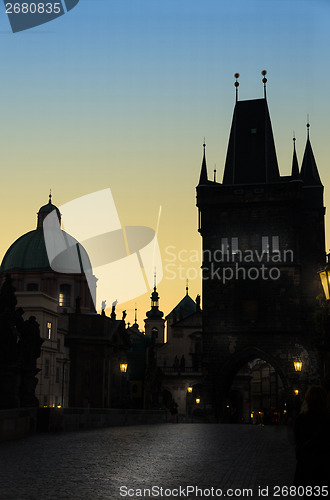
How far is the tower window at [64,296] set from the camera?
272ft

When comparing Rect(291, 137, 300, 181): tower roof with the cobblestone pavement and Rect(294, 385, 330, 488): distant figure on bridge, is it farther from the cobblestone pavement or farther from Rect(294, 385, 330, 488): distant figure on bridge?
Rect(294, 385, 330, 488): distant figure on bridge

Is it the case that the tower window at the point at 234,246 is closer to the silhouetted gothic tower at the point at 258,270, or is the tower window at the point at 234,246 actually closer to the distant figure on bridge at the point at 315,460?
the silhouetted gothic tower at the point at 258,270

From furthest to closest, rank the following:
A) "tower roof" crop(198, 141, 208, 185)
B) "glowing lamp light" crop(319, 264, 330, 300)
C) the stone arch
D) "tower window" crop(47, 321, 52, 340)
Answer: "tower roof" crop(198, 141, 208, 185) < "tower window" crop(47, 321, 52, 340) < the stone arch < "glowing lamp light" crop(319, 264, 330, 300)

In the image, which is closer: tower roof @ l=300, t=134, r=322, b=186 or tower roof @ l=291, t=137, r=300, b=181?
tower roof @ l=291, t=137, r=300, b=181

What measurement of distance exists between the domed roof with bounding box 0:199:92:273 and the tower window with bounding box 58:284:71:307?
1.90 metres

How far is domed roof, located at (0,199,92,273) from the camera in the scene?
84.5 m

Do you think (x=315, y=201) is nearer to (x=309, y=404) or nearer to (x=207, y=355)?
(x=207, y=355)

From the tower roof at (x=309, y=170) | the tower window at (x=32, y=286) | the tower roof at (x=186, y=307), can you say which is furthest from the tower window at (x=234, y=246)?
the tower roof at (x=186, y=307)

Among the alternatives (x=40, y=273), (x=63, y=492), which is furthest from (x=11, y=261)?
(x=63, y=492)

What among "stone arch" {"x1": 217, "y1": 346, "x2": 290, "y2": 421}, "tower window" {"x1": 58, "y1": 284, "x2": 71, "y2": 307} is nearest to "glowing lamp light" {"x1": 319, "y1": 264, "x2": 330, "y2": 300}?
"stone arch" {"x1": 217, "y1": 346, "x2": 290, "y2": 421}

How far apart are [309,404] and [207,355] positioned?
184ft

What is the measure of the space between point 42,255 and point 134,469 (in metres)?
72.3

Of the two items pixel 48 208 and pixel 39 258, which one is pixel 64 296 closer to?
pixel 39 258

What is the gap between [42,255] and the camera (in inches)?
3349
